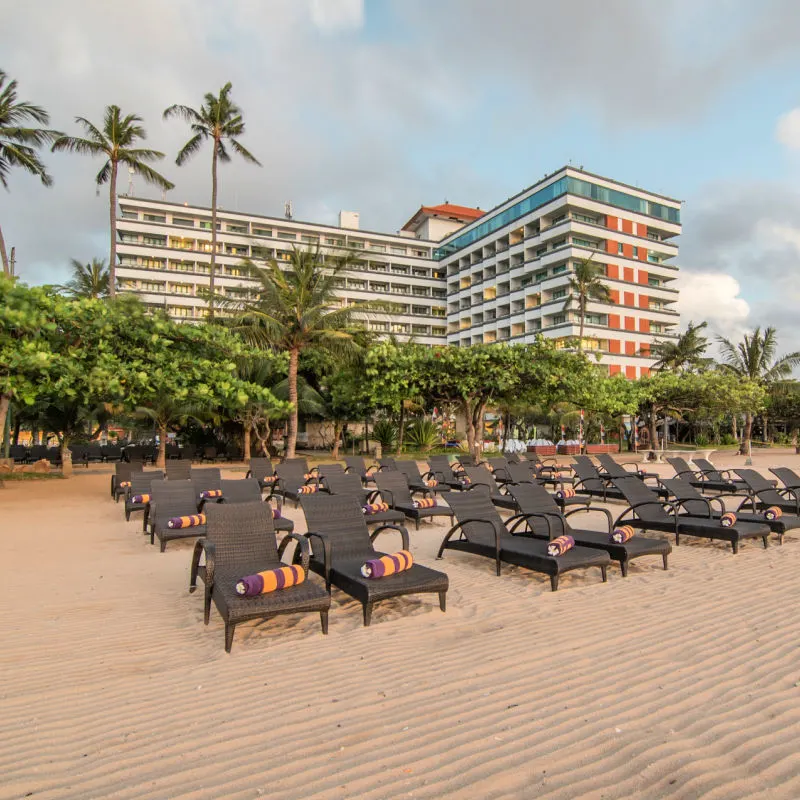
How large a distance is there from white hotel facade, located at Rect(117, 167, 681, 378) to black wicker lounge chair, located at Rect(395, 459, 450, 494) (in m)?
37.4

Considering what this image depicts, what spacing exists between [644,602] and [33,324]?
11.0 meters

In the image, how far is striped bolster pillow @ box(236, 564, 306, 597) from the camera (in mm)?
4148

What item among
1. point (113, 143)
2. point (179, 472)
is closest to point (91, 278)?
point (113, 143)

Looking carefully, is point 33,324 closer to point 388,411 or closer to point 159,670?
point 159,670

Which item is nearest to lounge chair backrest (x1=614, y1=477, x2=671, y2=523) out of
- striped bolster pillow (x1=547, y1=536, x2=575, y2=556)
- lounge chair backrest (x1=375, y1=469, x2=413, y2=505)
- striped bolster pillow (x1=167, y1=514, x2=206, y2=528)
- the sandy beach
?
the sandy beach

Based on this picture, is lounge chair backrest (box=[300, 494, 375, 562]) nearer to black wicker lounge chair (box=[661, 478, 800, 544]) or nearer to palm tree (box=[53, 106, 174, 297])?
black wicker lounge chair (box=[661, 478, 800, 544])

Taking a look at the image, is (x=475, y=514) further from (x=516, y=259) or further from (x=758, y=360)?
(x=516, y=259)

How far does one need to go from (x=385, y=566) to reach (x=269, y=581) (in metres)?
1.00

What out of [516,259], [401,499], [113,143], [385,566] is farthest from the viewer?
[516,259]

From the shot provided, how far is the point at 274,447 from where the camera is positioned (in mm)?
26625

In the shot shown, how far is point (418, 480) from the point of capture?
11.7 metres

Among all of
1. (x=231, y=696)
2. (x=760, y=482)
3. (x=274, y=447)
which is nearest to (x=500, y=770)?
(x=231, y=696)

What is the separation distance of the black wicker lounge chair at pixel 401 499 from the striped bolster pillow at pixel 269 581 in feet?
13.9

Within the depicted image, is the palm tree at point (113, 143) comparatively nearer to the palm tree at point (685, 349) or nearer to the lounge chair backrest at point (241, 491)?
the lounge chair backrest at point (241, 491)
